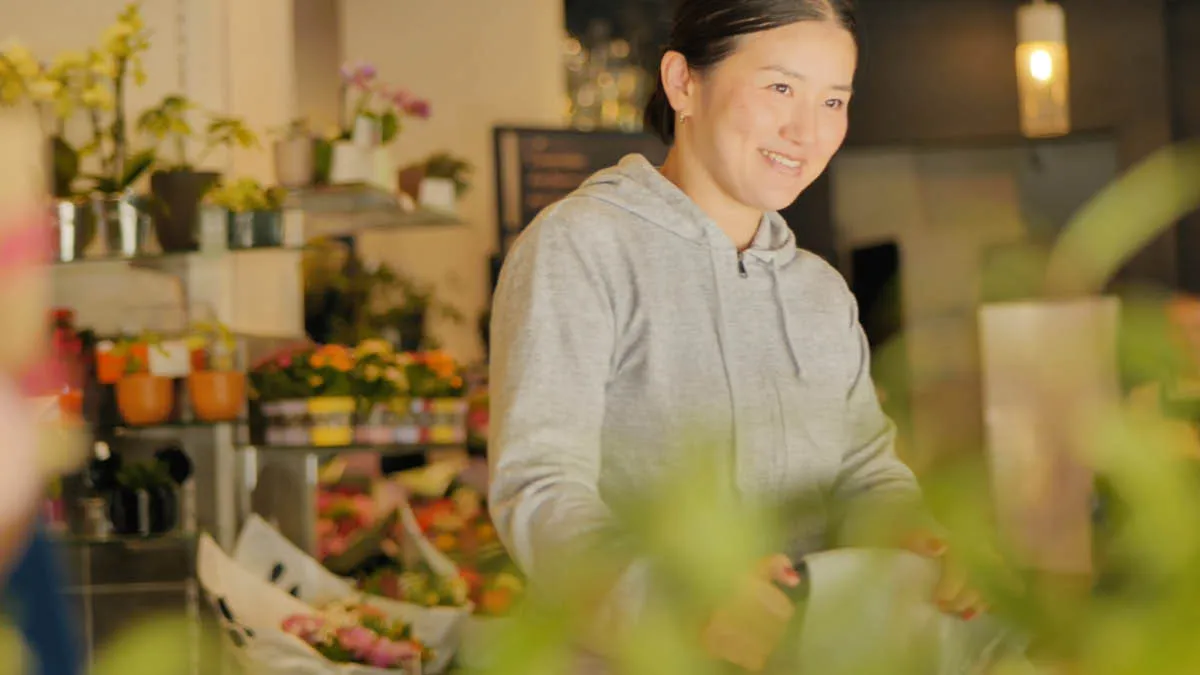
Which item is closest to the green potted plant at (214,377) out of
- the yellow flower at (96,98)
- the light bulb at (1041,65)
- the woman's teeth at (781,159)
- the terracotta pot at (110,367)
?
the terracotta pot at (110,367)

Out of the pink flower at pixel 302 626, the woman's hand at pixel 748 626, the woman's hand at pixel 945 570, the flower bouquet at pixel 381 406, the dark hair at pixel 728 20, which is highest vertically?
the dark hair at pixel 728 20

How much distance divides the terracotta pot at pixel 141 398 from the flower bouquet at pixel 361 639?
675mm

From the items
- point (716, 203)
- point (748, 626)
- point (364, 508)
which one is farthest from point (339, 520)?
point (748, 626)

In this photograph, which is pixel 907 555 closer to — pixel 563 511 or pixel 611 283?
pixel 563 511

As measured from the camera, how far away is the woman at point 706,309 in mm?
→ 1212

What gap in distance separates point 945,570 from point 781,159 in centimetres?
99

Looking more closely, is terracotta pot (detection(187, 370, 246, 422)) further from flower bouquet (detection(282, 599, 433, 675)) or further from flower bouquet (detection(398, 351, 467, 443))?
flower bouquet (detection(282, 599, 433, 675))

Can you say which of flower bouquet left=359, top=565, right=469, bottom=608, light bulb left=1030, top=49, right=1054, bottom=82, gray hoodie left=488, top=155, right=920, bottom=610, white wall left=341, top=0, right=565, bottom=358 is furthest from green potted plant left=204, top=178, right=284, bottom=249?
light bulb left=1030, top=49, right=1054, bottom=82

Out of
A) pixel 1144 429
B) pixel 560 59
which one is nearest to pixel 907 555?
pixel 1144 429

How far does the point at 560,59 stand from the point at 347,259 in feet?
6.45

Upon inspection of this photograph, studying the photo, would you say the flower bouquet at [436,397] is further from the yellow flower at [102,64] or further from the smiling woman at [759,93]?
the smiling woman at [759,93]

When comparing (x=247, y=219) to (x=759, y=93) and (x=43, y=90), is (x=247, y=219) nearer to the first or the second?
(x=43, y=90)

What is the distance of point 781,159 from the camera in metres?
1.32

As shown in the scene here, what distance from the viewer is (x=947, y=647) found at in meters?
0.40
